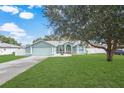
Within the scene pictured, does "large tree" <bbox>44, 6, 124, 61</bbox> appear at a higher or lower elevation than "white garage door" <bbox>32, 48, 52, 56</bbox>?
higher

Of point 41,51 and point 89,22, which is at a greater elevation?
point 89,22

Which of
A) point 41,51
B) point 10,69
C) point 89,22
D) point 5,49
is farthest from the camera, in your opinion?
point 5,49

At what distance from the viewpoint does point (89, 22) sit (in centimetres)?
1320

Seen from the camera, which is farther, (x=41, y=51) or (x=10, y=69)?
(x=41, y=51)

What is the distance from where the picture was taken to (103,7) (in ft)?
34.2

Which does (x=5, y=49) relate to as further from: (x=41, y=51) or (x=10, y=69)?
(x=10, y=69)

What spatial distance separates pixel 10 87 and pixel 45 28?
10.4 meters

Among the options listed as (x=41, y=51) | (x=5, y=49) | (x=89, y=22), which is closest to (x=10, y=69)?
(x=89, y=22)

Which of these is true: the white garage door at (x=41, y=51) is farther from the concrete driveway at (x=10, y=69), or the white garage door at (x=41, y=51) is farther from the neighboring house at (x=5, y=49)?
the concrete driveway at (x=10, y=69)

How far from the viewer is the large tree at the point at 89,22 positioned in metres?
10.8

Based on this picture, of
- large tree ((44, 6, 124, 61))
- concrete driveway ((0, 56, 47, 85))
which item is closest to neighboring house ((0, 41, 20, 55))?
large tree ((44, 6, 124, 61))

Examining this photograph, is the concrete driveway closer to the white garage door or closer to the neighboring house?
the white garage door

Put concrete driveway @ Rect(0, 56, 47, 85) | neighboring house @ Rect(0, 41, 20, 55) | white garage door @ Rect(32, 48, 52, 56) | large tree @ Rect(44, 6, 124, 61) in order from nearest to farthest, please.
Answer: concrete driveway @ Rect(0, 56, 47, 85) → large tree @ Rect(44, 6, 124, 61) → white garage door @ Rect(32, 48, 52, 56) → neighboring house @ Rect(0, 41, 20, 55)

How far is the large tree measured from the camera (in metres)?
10.8
